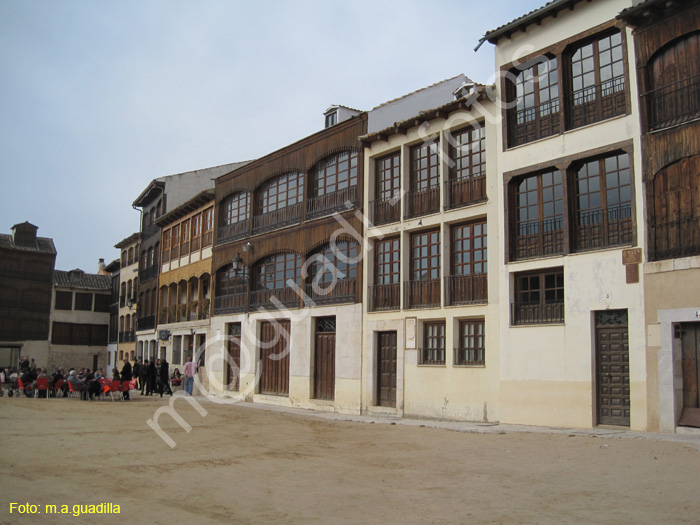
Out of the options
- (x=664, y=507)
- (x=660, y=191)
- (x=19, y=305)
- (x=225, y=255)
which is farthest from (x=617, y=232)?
(x=19, y=305)

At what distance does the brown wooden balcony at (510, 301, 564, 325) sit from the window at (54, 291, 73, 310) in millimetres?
48620

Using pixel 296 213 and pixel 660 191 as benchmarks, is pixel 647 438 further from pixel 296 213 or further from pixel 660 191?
pixel 296 213

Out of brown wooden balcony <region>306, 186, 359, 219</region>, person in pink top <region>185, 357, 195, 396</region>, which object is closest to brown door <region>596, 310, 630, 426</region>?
brown wooden balcony <region>306, 186, 359, 219</region>

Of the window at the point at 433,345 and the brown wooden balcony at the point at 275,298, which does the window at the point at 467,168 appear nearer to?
the window at the point at 433,345

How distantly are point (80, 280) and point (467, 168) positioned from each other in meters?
47.5

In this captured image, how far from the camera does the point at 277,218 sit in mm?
27859

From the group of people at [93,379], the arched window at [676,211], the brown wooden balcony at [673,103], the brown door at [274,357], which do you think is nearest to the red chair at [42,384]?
the group of people at [93,379]

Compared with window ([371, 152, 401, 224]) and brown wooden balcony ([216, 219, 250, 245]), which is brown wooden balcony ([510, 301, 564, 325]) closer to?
window ([371, 152, 401, 224])

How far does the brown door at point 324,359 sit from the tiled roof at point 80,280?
39311 mm

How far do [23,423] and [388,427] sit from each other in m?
8.99

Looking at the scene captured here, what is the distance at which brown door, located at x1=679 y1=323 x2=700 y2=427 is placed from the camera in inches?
538

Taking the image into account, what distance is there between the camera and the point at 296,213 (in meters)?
26.7

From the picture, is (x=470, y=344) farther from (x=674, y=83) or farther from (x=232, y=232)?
(x=232, y=232)

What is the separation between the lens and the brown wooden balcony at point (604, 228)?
49.8 feet
